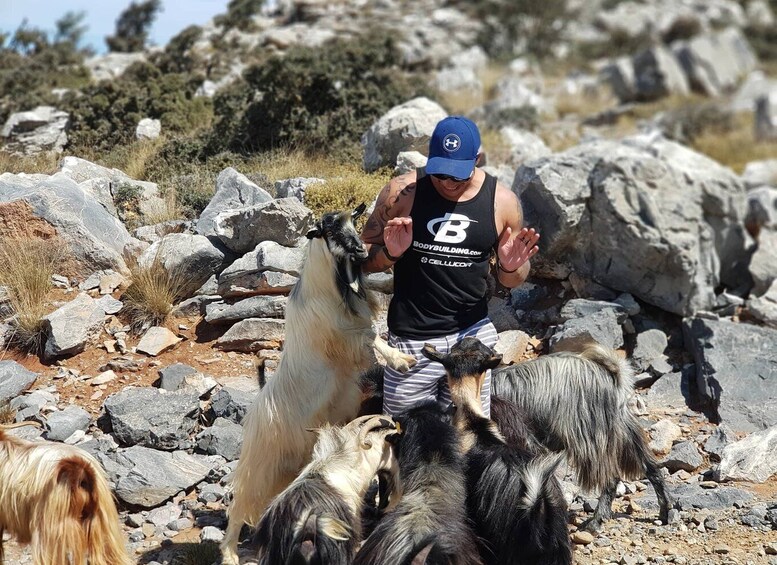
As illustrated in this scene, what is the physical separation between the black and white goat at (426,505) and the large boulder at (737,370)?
11.3ft

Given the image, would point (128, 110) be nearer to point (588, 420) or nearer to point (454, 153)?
point (454, 153)

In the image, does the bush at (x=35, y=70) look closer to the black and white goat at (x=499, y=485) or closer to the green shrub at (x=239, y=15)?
the green shrub at (x=239, y=15)

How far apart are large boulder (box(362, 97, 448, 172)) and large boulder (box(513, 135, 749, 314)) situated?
1.22 meters

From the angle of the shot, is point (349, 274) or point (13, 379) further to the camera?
point (13, 379)

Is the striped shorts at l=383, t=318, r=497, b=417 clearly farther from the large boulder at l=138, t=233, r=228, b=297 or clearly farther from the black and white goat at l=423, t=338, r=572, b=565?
the large boulder at l=138, t=233, r=228, b=297

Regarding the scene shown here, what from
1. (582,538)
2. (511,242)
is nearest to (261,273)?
(511,242)

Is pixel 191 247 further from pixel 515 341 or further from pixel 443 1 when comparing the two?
pixel 443 1

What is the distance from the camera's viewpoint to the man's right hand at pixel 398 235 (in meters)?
4.31

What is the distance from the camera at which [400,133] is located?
906 centimetres

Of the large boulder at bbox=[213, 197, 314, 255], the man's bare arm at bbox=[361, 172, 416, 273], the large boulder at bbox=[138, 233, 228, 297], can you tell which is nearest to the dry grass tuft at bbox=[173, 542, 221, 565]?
the man's bare arm at bbox=[361, 172, 416, 273]

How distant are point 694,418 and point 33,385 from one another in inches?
213

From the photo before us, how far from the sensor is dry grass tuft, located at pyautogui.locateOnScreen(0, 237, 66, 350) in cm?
712

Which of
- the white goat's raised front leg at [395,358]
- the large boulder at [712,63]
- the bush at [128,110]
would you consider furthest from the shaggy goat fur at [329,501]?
the large boulder at [712,63]

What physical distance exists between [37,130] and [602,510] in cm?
922
